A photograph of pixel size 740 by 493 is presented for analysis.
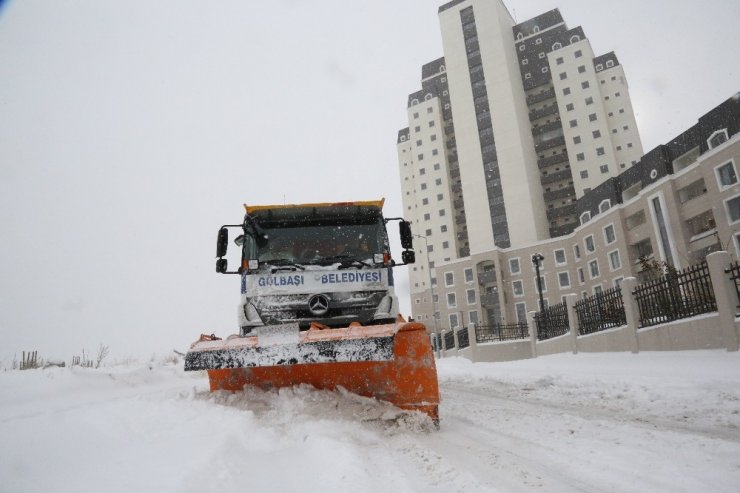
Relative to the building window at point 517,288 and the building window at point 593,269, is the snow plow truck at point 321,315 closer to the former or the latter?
the building window at point 593,269

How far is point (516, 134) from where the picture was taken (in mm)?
57406

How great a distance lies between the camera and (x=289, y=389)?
452 cm

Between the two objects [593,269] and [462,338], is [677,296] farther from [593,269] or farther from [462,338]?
[593,269]

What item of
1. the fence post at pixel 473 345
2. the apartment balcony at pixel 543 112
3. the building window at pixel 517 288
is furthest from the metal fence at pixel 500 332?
the apartment balcony at pixel 543 112

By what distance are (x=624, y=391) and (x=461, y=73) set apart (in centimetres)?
6488

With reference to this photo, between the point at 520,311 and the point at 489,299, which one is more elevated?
the point at 489,299

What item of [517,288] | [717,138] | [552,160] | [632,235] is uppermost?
[552,160]

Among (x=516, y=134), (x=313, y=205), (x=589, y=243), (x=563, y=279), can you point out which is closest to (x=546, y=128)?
(x=516, y=134)

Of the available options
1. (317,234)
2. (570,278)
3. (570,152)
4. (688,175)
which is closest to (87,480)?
(317,234)

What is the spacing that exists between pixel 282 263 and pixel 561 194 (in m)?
58.6

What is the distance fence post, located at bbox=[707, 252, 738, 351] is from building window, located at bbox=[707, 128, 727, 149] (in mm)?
25562

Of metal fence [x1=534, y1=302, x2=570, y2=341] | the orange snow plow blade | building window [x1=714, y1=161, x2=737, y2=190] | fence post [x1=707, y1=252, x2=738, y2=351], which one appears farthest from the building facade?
the orange snow plow blade

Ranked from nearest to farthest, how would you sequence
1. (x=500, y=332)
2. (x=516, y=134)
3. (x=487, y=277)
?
(x=500, y=332), (x=487, y=277), (x=516, y=134)

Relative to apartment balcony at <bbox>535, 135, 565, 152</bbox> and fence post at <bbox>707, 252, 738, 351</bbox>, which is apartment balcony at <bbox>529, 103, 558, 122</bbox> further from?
fence post at <bbox>707, 252, 738, 351</bbox>
